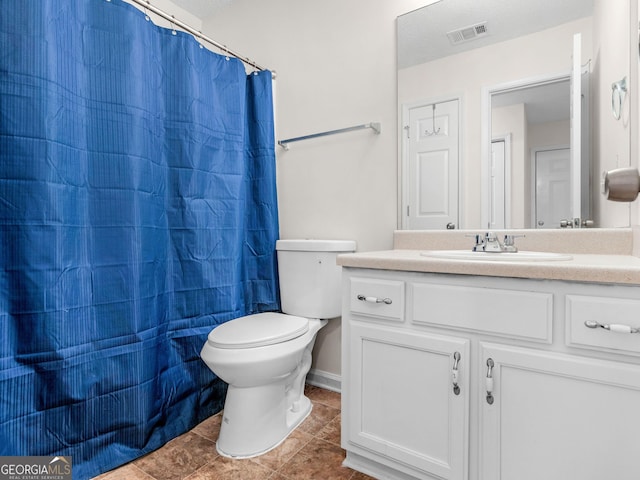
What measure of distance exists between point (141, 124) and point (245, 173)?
2.04 feet

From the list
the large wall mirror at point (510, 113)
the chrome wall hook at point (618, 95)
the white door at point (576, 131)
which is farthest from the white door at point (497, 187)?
the chrome wall hook at point (618, 95)

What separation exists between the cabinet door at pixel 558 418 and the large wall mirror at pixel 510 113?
27.1 inches

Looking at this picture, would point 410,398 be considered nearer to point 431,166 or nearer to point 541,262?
point 541,262

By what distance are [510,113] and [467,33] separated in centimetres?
42

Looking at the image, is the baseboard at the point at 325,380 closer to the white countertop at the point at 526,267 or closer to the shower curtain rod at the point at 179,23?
the white countertop at the point at 526,267

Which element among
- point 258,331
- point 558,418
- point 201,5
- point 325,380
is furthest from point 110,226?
point 201,5

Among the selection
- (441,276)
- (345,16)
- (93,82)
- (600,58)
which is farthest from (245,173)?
(600,58)

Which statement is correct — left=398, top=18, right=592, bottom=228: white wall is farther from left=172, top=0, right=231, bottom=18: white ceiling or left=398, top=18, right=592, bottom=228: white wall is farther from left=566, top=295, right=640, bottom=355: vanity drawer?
left=172, top=0, right=231, bottom=18: white ceiling

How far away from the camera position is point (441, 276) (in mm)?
1053

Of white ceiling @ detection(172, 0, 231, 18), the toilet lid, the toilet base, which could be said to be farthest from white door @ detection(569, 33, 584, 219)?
white ceiling @ detection(172, 0, 231, 18)

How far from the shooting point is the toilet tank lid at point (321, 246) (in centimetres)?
171

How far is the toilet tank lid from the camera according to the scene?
5.61 feet

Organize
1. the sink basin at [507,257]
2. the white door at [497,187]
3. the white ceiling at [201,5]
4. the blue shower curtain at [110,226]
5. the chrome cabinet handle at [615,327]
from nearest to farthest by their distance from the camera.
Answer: the chrome cabinet handle at [615,327]
the sink basin at [507,257]
the blue shower curtain at [110,226]
the white door at [497,187]
the white ceiling at [201,5]

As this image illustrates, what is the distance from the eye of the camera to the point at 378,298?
3.84ft
